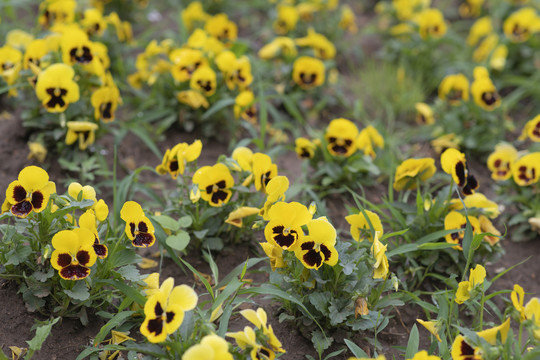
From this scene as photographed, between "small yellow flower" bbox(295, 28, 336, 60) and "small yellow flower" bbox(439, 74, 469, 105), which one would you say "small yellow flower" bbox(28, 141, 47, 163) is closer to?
"small yellow flower" bbox(295, 28, 336, 60)

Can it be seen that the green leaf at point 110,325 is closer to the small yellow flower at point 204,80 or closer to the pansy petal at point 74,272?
the pansy petal at point 74,272

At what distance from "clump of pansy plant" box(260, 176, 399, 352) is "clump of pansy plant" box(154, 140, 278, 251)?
25cm

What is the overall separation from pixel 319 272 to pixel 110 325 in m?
0.93

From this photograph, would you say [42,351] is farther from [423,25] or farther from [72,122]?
[423,25]

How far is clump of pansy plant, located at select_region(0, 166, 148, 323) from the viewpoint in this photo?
2.26 meters

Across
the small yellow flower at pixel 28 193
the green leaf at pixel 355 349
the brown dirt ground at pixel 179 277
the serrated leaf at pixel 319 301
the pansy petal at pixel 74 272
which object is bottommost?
the brown dirt ground at pixel 179 277

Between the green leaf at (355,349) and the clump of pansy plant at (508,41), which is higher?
the clump of pansy plant at (508,41)

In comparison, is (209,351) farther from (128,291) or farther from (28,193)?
(28,193)

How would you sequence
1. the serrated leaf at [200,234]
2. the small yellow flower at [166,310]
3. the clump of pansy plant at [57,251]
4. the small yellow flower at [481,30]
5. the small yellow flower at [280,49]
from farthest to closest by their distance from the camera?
1. the small yellow flower at [481,30]
2. the small yellow flower at [280,49]
3. the serrated leaf at [200,234]
4. the clump of pansy plant at [57,251]
5. the small yellow flower at [166,310]

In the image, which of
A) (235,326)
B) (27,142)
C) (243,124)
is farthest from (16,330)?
(243,124)

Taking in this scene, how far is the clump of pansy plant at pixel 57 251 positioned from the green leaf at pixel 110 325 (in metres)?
0.13

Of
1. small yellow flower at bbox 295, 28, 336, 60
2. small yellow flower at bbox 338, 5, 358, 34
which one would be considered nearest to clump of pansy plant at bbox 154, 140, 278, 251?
small yellow flower at bbox 295, 28, 336, 60

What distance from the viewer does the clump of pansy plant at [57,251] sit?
226 centimetres

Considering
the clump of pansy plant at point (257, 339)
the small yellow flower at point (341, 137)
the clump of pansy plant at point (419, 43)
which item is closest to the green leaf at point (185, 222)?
the clump of pansy plant at point (257, 339)
